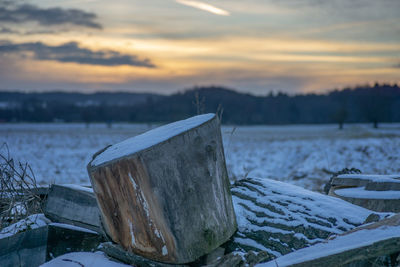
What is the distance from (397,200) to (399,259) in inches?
60.1

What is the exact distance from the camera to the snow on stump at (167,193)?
2404 millimetres

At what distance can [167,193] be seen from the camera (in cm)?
241

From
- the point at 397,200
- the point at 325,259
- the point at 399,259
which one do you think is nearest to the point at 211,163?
the point at 325,259

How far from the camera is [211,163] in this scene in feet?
8.68

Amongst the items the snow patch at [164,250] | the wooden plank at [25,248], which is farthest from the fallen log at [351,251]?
the wooden plank at [25,248]

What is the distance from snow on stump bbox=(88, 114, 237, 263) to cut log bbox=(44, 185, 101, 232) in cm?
85

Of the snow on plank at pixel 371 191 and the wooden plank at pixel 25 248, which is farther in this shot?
the snow on plank at pixel 371 191

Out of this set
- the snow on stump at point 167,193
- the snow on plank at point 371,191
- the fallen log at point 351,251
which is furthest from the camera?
the snow on plank at point 371,191

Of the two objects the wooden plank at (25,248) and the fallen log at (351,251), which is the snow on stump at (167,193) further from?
the wooden plank at (25,248)

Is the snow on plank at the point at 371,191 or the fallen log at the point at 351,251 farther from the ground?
the fallen log at the point at 351,251

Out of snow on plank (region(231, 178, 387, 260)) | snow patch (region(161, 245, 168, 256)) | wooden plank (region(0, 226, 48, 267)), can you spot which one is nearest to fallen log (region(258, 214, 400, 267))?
snow on plank (region(231, 178, 387, 260))

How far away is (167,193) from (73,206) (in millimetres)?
1670

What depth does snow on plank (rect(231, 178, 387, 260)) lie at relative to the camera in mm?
2943

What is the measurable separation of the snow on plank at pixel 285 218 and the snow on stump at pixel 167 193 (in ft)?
1.36
